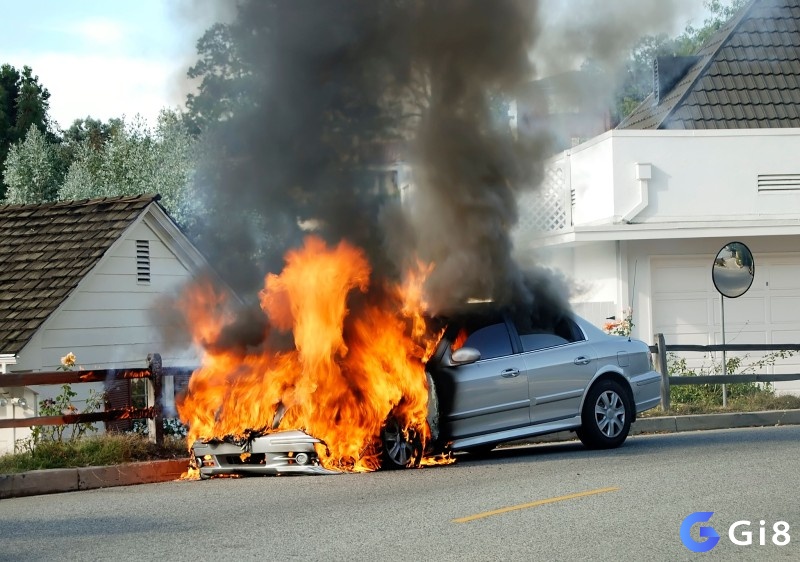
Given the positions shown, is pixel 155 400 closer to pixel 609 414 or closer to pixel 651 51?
pixel 609 414

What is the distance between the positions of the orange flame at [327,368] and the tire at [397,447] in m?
0.08

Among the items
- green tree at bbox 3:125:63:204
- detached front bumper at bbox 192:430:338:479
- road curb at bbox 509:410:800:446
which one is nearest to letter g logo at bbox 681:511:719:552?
detached front bumper at bbox 192:430:338:479

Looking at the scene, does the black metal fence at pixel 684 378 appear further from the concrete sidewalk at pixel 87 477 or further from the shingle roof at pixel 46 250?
the shingle roof at pixel 46 250

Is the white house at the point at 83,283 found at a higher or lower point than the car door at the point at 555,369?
higher

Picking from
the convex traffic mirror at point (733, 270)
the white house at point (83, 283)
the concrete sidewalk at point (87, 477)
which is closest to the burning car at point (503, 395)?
the concrete sidewalk at point (87, 477)

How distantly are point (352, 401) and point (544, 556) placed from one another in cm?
440

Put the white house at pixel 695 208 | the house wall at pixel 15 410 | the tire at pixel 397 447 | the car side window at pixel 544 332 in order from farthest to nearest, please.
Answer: the white house at pixel 695 208
the house wall at pixel 15 410
the car side window at pixel 544 332
the tire at pixel 397 447

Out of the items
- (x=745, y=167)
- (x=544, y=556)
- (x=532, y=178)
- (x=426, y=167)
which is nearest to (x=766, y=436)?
(x=532, y=178)

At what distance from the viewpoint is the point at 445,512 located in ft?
27.4

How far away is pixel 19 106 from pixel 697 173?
108 ft

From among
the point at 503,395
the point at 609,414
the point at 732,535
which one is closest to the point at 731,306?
the point at 609,414

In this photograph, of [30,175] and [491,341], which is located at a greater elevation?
[30,175]

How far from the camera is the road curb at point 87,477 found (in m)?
10.7

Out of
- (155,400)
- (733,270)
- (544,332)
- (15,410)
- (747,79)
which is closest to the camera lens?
(544,332)
